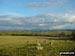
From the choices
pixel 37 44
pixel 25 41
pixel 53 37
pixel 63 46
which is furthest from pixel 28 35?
pixel 63 46

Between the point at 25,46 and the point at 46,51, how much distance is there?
987 millimetres

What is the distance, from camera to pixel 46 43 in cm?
546

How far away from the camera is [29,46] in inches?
207

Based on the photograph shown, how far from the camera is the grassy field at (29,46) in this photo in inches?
194

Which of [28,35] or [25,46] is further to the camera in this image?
[28,35]

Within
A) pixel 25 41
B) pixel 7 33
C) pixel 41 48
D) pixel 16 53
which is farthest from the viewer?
pixel 7 33

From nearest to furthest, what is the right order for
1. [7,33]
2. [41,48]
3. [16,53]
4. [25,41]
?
[16,53], [41,48], [25,41], [7,33]

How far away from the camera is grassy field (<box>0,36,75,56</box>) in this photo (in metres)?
4.92

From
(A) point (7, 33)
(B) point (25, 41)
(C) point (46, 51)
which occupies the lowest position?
(C) point (46, 51)

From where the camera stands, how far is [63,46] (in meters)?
5.38

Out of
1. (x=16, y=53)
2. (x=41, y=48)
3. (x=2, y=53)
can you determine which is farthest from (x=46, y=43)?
(x=2, y=53)

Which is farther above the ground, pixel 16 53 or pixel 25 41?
pixel 25 41

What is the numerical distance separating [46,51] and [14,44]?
1518 millimetres

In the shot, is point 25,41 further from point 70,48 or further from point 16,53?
point 70,48
